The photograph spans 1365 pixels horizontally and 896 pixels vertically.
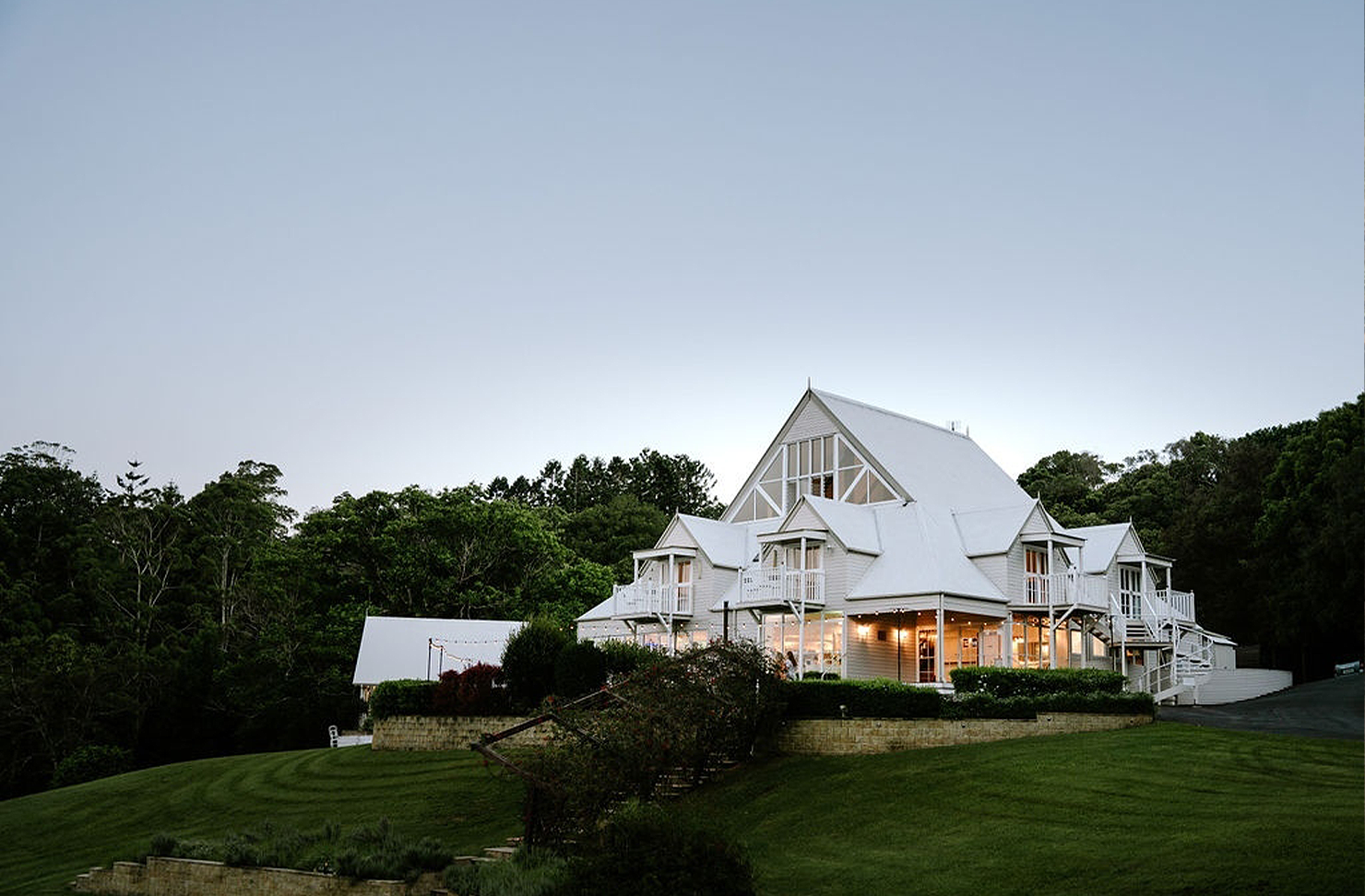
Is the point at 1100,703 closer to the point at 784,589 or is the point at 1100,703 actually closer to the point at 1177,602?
the point at 784,589

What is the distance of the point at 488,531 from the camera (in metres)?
52.2

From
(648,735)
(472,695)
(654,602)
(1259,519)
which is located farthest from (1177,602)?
(648,735)

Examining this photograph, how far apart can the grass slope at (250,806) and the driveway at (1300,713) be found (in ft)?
49.1

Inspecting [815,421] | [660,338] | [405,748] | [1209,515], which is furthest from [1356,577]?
[1209,515]

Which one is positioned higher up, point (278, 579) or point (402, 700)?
point (278, 579)

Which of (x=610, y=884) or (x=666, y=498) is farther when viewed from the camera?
(x=666, y=498)

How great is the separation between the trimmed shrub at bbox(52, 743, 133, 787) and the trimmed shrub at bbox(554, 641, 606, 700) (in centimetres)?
2106

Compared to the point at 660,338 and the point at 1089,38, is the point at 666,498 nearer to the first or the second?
the point at 660,338

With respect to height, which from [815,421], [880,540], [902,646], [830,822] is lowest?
[830,822]

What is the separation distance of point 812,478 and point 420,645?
56.9 feet

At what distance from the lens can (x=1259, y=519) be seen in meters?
43.7

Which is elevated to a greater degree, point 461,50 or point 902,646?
point 461,50

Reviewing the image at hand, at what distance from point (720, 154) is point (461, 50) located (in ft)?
23.1

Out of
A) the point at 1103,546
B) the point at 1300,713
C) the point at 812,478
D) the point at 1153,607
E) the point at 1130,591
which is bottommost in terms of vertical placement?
the point at 1300,713
